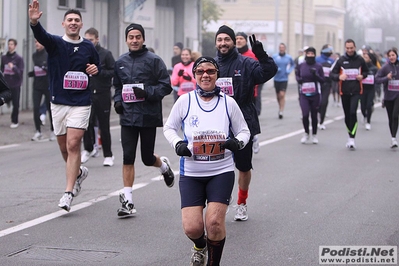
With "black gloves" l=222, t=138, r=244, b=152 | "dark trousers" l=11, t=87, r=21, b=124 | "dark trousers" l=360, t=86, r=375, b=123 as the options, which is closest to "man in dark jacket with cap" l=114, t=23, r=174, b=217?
"black gloves" l=222, t=138, r=244, b=152

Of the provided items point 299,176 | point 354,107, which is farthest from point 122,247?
point 354,107

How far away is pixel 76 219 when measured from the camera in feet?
28.2

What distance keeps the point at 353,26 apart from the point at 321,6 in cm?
2075

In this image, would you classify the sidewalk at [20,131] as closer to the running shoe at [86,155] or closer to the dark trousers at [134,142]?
the running shoe at [86,155]

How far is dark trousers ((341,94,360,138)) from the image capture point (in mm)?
15336

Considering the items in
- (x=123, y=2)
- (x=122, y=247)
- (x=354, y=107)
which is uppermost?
(x=123, y=2)

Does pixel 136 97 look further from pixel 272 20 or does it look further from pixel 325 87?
pixel 272 20

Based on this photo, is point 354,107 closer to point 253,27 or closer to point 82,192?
point 82,192

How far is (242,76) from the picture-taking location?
8.29m

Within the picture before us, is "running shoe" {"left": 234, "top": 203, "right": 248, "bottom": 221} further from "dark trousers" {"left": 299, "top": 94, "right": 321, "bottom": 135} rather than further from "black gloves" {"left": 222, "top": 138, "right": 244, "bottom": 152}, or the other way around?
"dark trousers" {"left": 299, "top": 94, "right": 321, "bottom": 135}

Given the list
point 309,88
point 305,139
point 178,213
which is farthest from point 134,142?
point 309,88

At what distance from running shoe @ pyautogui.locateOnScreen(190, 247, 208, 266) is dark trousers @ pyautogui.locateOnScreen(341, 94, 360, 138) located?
943cm

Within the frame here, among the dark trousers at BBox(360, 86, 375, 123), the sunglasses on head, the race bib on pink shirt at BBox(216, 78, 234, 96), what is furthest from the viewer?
the dark trousers at BBox(360, 86, 375, 123)

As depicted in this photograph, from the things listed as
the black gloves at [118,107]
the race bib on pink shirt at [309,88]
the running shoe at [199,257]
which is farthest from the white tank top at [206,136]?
the race bib on pink shirt at [309,88]
